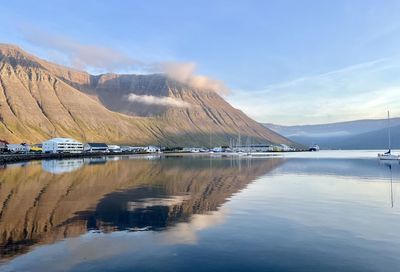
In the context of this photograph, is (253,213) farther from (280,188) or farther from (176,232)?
(280,188)

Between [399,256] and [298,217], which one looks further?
[298,217]

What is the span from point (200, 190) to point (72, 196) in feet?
42.5

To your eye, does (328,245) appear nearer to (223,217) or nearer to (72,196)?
(223,217)

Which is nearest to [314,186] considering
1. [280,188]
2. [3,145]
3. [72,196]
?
[280,188]

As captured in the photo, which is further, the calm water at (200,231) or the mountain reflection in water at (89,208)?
the mountain reflection in water at (89,208)

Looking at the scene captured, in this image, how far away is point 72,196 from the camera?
36.7 m

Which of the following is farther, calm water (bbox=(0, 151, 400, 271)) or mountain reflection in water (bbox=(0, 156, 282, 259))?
mountain reflection in water (bbox=(0, 156, 282, 259))

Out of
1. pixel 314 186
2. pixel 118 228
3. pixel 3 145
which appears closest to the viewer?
pixel 118 228

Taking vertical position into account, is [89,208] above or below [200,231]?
above

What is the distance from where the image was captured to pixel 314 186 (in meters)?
45.4

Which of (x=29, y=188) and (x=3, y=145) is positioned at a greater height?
(x=3, y=145)

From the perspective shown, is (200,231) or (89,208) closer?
(200,231)

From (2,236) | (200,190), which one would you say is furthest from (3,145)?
(2,236)

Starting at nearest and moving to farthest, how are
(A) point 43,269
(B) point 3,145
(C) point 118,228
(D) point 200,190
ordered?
(A) point 43,269, (C) point 118,228, (D) point 200,190, (B) point 3,145
